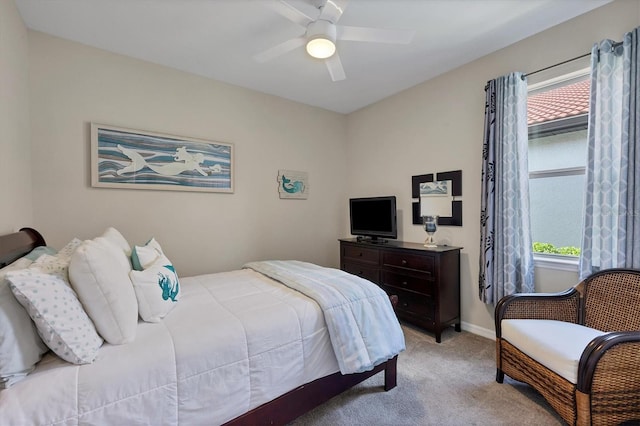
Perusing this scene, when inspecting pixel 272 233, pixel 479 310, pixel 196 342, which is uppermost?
pixel 272 233

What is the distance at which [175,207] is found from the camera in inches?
119

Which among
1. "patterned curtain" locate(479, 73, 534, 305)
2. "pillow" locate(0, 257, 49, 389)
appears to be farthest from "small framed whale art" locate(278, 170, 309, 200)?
"pillow" locate(0, 257, 49, 389)

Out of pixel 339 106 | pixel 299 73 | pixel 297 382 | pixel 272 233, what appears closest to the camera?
pixel 297 382

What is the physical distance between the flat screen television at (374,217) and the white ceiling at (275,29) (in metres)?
1.45

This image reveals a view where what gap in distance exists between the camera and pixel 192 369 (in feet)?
4.06

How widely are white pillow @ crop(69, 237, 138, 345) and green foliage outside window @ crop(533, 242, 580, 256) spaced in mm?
3102

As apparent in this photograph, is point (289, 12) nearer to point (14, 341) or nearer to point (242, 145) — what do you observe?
point (242, 145)

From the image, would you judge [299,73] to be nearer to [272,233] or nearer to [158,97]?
[158,97]

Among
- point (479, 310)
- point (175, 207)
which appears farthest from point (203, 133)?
point (479, 310)

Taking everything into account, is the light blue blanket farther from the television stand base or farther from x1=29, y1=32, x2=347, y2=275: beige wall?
x1=29, y1=32, x2=347, y2=275: beige wall

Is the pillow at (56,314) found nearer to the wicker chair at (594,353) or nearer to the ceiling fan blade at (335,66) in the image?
the ceiling fan blade at (335,66)

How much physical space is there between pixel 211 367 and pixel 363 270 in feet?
7.88

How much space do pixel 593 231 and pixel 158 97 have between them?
13.1 ft

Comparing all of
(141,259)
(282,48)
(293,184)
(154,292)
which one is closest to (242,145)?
(293,184)
